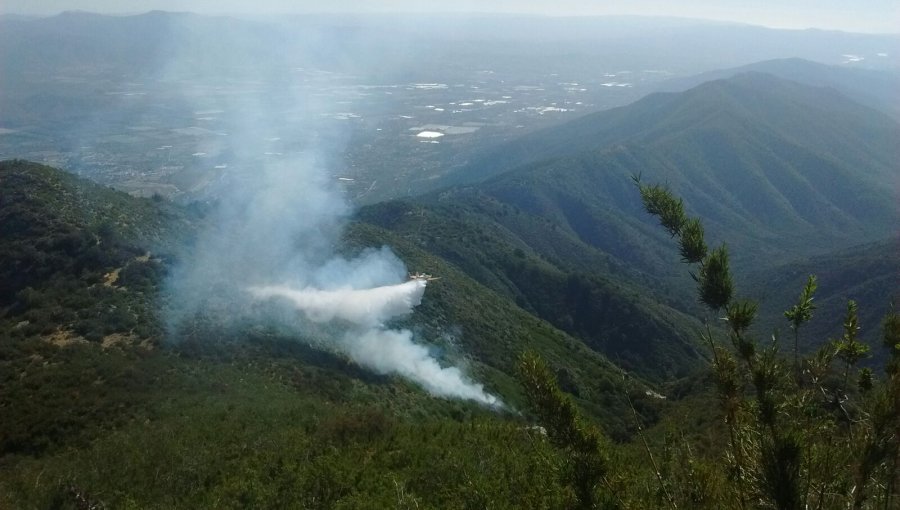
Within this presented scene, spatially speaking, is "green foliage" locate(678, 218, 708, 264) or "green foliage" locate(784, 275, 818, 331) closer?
"green foliage" locate(784, 275, 818, 331)

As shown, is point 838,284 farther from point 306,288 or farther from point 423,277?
point 306,288

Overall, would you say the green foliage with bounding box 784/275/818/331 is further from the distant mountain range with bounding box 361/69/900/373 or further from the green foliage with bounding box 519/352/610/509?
the distant mountain range with bounding box 361/69/900/373

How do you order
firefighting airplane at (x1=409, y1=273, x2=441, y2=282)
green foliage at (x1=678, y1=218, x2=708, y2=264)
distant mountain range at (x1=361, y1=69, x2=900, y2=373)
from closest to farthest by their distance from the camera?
green foliage at (x1=678, y1=218, x2=708, y2=264) → firefighting airplane at (x1=409, y1=273, x2=441, y2=282) → distant mountain range at (x1=361, y1=69, x2=900, y2=373)

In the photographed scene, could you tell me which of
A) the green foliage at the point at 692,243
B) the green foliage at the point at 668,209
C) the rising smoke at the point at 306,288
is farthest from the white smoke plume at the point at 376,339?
the green foliage at the point at 692,243

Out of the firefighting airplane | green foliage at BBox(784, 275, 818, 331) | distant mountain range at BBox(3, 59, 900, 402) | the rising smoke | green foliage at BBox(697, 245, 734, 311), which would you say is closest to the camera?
green foliage at BBox(784, 275, 818, 331)

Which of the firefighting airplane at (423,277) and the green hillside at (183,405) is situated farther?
the firefighting airplane at (423,277)

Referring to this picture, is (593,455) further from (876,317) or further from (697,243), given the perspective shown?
(876,317)

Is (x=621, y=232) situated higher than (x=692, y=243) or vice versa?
(x=692, y=243)

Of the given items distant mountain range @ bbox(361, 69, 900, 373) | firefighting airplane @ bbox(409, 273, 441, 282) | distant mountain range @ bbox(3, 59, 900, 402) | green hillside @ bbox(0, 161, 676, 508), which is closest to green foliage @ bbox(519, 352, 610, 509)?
green hillside @ bbox(0, 161, 676, 508)

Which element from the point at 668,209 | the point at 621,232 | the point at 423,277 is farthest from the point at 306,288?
the point at 621,232

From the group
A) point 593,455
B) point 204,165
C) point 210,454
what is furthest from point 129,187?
point 593,455

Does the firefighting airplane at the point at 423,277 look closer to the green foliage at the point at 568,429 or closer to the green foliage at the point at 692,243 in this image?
the green foliage at the point at 568,429
